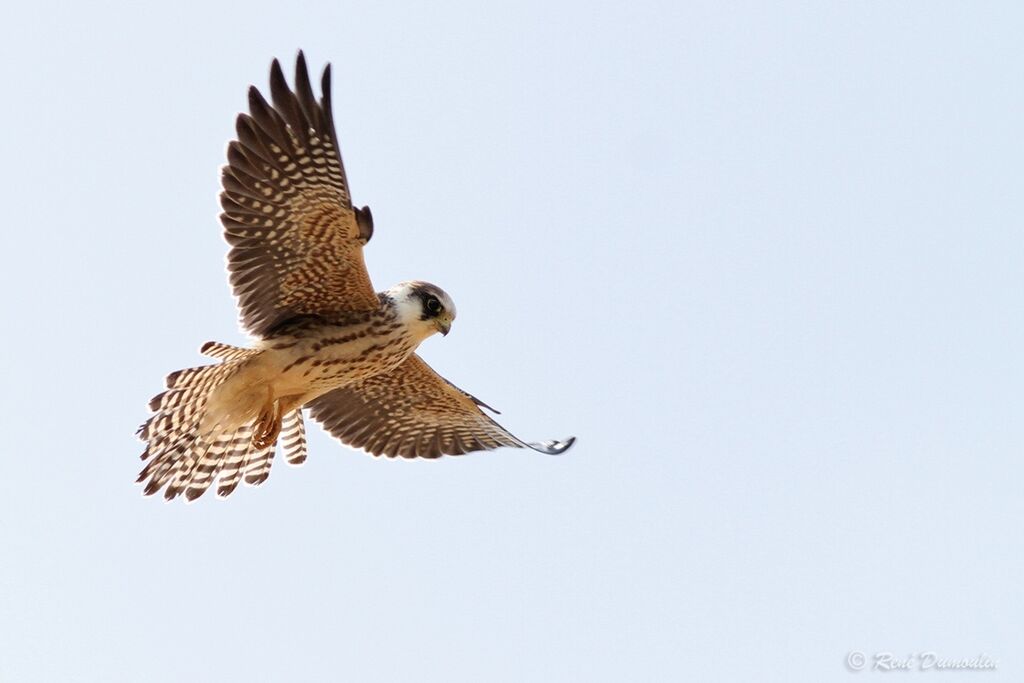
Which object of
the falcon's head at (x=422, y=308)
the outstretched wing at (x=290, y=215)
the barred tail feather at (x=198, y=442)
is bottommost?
the barred tail feather at (x=198, y=442)

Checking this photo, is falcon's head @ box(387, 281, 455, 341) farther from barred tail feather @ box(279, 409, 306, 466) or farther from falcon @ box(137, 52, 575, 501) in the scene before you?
barred tail feather @ box(279, 409, 306, 466)

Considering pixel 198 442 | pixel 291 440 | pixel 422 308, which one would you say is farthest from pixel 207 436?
pixel 422 308

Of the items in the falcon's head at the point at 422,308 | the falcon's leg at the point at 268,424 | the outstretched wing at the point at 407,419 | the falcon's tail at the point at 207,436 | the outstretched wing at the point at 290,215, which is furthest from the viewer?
the outstretched wing at the point at 407,419

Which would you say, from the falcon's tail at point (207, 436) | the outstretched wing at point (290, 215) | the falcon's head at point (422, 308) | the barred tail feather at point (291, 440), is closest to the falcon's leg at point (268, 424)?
the falcon's tail at point (207, 436)

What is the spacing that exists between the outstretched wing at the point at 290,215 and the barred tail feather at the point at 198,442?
45 centimetres

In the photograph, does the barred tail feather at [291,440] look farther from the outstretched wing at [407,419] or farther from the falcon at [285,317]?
the outstretched wing at [407,419]

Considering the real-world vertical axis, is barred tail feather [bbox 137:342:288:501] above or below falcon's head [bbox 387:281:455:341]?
below

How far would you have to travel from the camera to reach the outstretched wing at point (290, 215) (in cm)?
1011

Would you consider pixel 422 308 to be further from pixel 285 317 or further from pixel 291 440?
pixel 291 440

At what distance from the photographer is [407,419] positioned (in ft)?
41.7

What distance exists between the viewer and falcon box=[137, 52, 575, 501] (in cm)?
1017

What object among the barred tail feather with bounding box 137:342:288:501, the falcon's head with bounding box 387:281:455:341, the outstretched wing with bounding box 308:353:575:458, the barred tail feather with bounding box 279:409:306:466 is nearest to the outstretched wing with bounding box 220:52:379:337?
the falcon's head with bounding box 387:281:455:341

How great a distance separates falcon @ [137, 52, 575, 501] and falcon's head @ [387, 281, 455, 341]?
0.01m

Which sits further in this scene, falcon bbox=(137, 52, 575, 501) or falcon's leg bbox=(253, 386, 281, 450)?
falcon's leg bbox=(253, 386, 281, 450)
